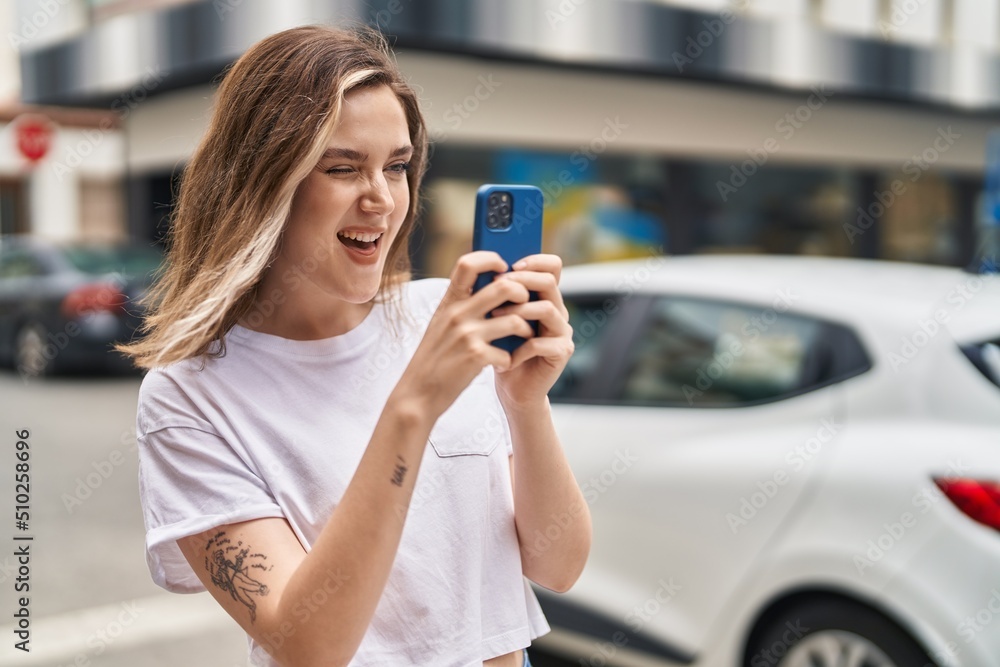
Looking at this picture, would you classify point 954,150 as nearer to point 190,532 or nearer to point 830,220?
point 830,220

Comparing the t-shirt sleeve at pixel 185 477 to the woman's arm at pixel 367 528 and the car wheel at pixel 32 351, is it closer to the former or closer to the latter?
the woman's arm at pixel 367 528

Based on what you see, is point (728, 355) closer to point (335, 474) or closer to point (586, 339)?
point (586, 339)

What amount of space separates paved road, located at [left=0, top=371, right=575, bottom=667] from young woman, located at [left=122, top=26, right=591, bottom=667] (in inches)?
104

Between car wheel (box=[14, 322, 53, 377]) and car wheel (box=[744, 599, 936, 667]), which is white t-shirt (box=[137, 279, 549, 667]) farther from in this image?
car wheel (box=[14, 322, 53, 377])

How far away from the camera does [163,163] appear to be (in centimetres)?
1453

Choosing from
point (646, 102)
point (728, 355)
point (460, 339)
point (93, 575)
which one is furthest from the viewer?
point (646, 102)

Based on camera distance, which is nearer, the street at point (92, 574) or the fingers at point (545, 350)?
the fingers at point (545, 350)

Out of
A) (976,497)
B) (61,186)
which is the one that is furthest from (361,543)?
(61,186)

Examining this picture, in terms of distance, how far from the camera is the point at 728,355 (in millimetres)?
3422

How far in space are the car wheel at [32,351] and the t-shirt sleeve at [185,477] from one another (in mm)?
10845

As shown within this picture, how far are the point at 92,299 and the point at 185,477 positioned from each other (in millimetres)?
10349

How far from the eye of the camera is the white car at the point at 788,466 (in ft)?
8.84

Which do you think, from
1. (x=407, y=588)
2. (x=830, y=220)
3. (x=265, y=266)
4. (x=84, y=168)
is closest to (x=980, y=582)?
(x=407, y=588)

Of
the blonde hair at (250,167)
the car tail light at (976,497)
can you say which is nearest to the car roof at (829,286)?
the car tail light at (976,497)
